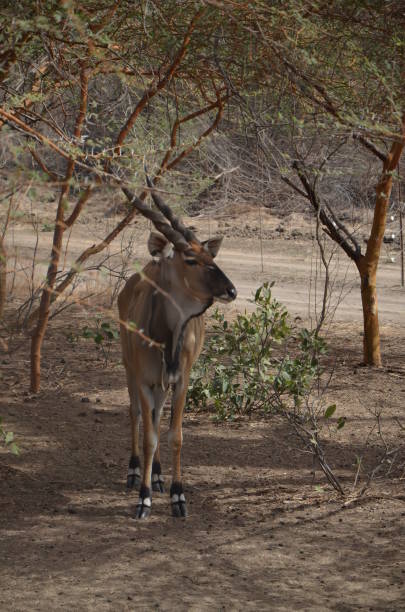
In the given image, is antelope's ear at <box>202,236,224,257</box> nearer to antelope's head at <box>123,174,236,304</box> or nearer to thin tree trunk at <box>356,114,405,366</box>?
antelope's head at <box>123,174,236,304</box>

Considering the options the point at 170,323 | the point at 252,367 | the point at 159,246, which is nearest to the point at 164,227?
the point at 159,246

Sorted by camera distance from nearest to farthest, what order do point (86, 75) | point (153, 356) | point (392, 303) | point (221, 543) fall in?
point (221, 543)
point (153, 356)
point (86, 75)
point (392, 303)

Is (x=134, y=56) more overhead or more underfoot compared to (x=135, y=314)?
more overhead

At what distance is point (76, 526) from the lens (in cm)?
545

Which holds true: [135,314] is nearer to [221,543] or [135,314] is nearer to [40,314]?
[221,543]

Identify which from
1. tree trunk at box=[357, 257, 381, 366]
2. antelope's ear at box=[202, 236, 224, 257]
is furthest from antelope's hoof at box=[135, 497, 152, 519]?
tree trunk at box=[357, 257, 381, 366]

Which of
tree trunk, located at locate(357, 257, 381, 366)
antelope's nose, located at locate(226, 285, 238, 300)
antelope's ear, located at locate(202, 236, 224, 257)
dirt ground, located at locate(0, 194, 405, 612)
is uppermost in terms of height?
antelope's ear, located at locate(202, 236, 224, 257)

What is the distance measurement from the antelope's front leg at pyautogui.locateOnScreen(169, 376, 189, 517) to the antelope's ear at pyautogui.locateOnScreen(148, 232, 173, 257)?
75 centimetres

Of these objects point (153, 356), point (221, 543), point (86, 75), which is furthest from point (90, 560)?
point (86, 75)

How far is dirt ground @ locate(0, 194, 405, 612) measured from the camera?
468 cm

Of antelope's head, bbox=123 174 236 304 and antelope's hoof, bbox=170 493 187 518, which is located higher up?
antelope's head, bbox=123 174 236 304

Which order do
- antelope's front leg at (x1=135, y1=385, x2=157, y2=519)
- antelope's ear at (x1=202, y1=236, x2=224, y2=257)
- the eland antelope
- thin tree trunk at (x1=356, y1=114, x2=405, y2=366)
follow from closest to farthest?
the eland antelope → antelope's ear at (x1=202, y1=236, x2=224, y2=257) → antelope's front leg at (x1=135, y1=385, x2=157, y2=519) → thin tree trunk at (x1=356, y1=114, x2=405, y2=366)

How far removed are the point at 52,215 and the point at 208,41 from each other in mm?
11941

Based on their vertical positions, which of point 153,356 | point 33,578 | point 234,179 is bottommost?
point 33,578
